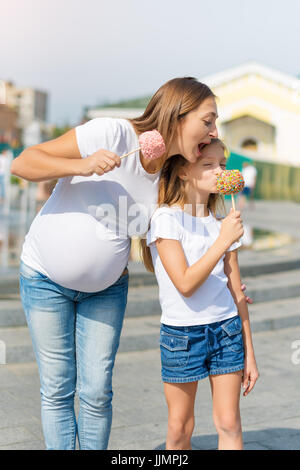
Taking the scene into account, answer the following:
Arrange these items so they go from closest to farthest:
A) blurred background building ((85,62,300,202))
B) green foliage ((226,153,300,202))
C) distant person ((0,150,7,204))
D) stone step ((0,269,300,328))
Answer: stone step ((0,269,300,328)) → distant person ((0,150,7,204)) → green foliage ((226,153,300,202)) → blurred background building ((85,62,300,202))

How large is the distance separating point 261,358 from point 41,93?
124 metres

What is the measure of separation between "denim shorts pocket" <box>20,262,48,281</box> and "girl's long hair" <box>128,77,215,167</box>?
68 centimetres

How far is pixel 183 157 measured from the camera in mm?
2639

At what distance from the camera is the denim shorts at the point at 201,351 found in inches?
99.4

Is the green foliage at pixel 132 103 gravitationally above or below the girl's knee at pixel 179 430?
below

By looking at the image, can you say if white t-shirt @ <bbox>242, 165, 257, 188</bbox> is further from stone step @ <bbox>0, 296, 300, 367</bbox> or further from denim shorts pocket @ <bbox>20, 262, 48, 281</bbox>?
denim shorts pocket @ <bbox>20, 262, 48, 281</bbox>

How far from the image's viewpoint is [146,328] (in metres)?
5.75

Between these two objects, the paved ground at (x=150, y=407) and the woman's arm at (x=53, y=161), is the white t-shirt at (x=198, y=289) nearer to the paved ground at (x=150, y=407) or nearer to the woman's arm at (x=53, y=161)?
the woman's arm at (x=53, y=161)

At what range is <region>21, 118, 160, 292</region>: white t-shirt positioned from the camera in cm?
246

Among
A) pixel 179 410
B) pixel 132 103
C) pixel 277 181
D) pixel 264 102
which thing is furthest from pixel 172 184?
pixel 132 103

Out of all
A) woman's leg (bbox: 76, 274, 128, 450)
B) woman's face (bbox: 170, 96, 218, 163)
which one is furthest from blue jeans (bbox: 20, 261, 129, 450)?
woman's face (bbox: 170, 96, 218, 163)

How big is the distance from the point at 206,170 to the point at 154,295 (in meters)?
3.94

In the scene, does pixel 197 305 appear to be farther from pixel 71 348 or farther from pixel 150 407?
pixel 150 407

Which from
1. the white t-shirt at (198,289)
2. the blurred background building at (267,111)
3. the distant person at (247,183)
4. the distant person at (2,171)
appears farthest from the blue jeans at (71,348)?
the blurred background building at (267,111)
